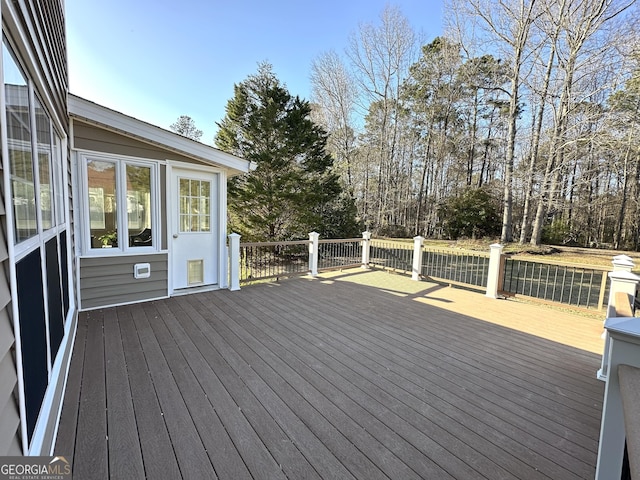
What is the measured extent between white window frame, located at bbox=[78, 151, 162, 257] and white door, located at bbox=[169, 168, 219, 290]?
9.4 inches

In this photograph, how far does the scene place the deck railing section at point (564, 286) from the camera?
431 cm

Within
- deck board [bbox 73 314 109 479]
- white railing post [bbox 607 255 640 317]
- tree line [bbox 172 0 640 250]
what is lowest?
deck board [bbox 73 314 109 479]

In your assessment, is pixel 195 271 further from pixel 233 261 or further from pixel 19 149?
pixel 19 149

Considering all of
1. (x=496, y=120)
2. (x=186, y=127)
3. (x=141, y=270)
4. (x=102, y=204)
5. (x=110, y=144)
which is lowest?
Result: (x=141, y=270)

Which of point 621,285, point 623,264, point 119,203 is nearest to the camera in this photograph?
point 621,285

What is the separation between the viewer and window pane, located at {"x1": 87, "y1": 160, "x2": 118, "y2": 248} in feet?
12.2

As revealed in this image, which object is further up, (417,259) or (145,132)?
(145,132)

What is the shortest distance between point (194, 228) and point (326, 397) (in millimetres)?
3550

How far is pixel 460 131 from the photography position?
1648cm

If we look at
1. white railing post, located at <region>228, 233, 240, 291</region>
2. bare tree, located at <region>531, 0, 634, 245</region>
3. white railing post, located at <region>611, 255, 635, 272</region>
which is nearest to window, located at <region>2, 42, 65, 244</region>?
white railing post, located at <region>228, 233, 240, 291</region>

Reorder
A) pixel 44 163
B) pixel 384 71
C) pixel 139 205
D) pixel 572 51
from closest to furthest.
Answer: pixel 44 163 < pixel 139 205 < pixel 572 51 < pixel 384 71

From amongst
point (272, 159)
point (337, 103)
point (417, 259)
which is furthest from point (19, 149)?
point (337, 103)

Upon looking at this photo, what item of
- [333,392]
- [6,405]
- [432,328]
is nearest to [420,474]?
[333,392]

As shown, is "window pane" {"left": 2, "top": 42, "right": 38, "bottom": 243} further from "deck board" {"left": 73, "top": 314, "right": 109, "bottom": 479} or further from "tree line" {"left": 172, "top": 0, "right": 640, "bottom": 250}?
"tree line" {"left": 172, "top": 0, "right": 640, "bottom": 250}
